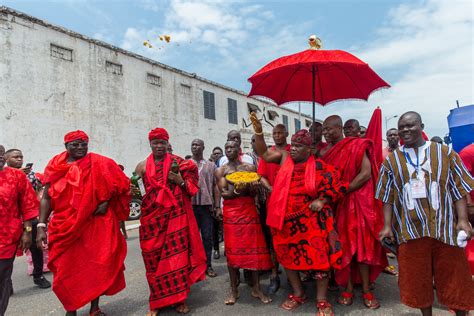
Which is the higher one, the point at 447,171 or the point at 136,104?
the point at 136,104

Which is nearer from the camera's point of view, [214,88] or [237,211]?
[237,211]

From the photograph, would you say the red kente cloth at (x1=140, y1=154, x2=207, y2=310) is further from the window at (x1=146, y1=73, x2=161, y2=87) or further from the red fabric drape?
the window at (x1=146, y1=73, x2=161, y2=87)

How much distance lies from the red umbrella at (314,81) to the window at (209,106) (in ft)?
49.2

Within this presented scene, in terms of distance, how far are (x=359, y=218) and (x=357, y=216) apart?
0.03 m

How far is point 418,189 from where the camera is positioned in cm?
277

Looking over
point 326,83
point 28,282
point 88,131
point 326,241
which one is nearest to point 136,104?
point 88,131

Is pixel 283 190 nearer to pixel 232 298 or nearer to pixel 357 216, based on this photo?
pixel 357 216

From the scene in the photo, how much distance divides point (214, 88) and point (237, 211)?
1709 cm

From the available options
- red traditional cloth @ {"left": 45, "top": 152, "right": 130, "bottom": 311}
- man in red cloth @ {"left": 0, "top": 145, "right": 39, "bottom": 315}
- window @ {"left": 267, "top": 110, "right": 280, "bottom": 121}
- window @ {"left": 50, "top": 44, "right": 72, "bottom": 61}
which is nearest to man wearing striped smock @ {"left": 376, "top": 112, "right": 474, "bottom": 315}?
red traditional cloth @ {"left": 45, "top": 152, "right": 130, "bottom": 311}

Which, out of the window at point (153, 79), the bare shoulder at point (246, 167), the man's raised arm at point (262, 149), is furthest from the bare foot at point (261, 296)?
the window at point (153, 79)

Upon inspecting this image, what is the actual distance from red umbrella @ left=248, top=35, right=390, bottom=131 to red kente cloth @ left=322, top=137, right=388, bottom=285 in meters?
0.81

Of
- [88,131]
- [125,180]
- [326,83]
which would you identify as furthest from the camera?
[88,131]

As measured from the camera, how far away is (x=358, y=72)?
13.0 ft

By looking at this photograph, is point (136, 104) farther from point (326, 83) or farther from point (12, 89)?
point (326, 83)
